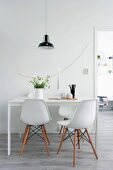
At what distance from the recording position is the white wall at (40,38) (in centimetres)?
404

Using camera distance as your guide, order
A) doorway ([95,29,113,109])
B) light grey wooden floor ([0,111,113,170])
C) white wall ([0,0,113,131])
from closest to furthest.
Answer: light grey wooden floor ([0,111,113,170]) → white wall ([0,0,113,131]) → doorway ([95,29,113,109])

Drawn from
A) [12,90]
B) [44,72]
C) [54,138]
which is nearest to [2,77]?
[12,90]

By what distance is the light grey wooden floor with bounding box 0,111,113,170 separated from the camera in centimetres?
250

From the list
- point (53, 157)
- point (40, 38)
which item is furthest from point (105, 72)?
point (53, 157)

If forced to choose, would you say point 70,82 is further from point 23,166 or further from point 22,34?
point 23,166

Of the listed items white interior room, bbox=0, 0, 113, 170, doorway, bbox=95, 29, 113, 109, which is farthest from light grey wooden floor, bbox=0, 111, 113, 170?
doorway, bbox=95, 29, 113, 109

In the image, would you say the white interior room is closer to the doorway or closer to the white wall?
the white wall

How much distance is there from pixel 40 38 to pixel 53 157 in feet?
7.52

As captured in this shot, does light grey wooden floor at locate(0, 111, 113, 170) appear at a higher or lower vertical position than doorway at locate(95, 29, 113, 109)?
lower

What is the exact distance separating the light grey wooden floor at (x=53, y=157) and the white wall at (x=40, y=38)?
0.96 meters

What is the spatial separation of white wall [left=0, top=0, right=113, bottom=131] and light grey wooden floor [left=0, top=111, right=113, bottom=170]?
3.15 feet

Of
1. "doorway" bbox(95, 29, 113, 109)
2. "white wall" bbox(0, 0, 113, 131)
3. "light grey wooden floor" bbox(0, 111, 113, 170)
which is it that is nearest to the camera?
"light grey wooden floor" bbox(0, 111, 113, 170)

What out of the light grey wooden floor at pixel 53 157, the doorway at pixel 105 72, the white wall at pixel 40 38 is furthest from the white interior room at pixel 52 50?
the doorway at pixel 105 72

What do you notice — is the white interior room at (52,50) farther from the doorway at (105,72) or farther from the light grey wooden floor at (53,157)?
the doorway at (105,72)
